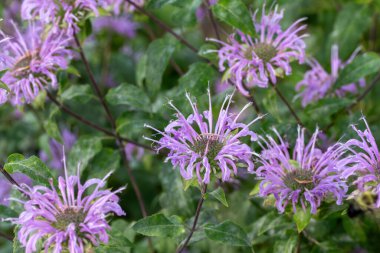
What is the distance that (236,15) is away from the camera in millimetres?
1510

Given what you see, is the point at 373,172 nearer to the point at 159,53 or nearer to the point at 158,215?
the point at 158,215

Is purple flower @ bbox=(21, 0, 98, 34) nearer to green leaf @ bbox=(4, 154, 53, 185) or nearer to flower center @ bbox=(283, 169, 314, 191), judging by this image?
green leaf @ bbox=(4, 154, 53, 185)

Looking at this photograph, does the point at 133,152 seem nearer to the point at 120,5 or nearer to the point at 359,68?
the point at 120,5

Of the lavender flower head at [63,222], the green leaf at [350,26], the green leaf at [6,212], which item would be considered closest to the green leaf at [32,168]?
the lavender flower head at [63,222]

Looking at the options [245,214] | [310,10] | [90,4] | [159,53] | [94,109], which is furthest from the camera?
[310,10]

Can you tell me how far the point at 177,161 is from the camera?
1.28m

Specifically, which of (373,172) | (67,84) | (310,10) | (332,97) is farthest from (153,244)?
(310,10)

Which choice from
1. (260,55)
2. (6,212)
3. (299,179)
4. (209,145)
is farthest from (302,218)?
(6,212)

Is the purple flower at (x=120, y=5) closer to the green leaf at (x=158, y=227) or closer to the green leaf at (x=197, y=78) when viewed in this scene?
the green leaf at (x=197, y=78)

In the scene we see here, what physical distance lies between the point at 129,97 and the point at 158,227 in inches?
19.3

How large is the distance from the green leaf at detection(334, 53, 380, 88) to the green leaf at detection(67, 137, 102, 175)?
0.71m

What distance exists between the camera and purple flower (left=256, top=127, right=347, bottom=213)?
1.32m

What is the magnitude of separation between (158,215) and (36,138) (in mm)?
1344

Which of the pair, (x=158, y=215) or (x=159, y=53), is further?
(x=159, y=53)
